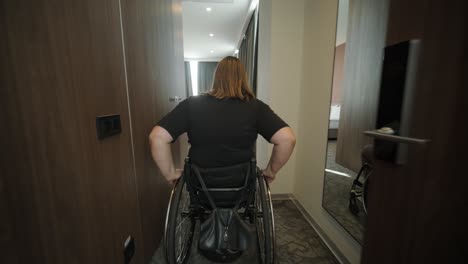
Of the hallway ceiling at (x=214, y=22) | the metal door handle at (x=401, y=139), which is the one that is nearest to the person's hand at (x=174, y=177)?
the metal door handle at (x=401, y=139)

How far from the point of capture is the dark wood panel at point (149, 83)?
1.01 m

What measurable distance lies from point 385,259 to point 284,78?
1.57m

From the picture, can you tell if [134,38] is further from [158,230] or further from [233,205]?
[158,230]

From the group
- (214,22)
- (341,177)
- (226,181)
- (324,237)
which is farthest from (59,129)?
(214,22)

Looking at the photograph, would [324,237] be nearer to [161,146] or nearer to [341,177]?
[341,177]

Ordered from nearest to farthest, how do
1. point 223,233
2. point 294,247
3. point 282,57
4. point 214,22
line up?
point 223,233
point 294,247
point 282,57
point 214,22

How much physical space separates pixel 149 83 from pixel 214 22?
130 inches

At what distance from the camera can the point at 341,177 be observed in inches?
51.2

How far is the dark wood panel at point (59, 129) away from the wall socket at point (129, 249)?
0.36 ft

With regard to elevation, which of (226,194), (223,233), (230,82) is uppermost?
(230,82)

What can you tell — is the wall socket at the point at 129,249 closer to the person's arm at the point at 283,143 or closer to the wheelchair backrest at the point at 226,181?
the wheelchair backrest at the point at 226,181

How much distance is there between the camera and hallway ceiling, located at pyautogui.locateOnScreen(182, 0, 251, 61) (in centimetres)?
313

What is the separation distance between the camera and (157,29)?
1.28 metres

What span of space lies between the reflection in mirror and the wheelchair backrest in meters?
0.66
